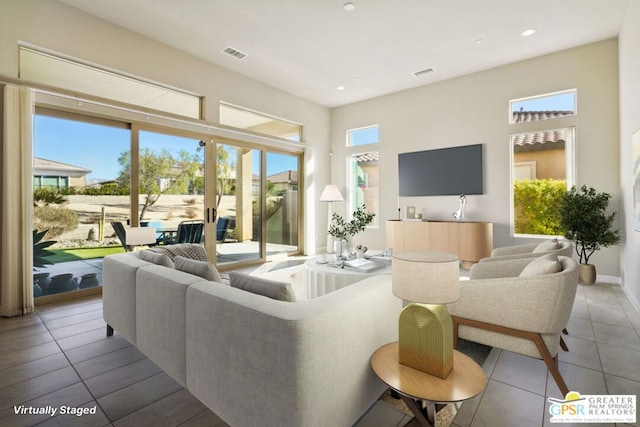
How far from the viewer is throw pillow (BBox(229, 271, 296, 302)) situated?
1.53 m

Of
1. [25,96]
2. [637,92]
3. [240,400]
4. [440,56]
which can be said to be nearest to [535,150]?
[637,92]

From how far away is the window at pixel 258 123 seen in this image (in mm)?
5285

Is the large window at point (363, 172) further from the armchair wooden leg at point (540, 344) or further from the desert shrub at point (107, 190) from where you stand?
the armchair wooden leg at point (540, 344)

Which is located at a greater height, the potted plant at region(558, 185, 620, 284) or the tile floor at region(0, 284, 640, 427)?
the potted plant at region(558, 185, 620, 284)

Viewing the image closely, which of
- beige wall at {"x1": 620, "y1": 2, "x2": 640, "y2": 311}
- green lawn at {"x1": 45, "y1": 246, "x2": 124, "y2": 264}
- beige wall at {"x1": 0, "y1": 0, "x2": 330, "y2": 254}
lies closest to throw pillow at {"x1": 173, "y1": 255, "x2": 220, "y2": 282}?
green lawn at {"x1": 45, "y1": 246, "x2": 124, "y2": 264}

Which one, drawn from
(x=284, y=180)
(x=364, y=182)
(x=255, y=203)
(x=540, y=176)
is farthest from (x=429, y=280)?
(x=364, y=182)

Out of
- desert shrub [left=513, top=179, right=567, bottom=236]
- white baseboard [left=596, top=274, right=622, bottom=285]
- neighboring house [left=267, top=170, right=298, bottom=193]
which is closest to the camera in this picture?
white baseboard [left=596, top=274, right=622, bottom=285]

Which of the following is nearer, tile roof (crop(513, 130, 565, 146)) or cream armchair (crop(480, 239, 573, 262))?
cream armchair (crop(480, 239, 573, 262))

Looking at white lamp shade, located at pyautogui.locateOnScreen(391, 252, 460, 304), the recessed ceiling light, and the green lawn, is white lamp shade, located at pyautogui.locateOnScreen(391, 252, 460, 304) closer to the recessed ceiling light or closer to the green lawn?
the green lawn

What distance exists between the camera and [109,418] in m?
1.64

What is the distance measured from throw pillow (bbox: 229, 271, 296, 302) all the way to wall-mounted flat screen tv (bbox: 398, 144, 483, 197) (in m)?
4.77

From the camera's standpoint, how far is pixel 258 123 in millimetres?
5789

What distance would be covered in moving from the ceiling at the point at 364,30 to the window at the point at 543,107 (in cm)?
66

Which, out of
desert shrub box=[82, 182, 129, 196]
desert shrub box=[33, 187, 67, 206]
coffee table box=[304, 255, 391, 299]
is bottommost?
coffee table box=[304, 255, 391, 299]
